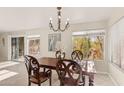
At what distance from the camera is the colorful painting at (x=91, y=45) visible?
4965 mm

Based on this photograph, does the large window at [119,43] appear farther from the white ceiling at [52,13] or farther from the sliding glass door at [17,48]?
the sliding glass door at [17,48]

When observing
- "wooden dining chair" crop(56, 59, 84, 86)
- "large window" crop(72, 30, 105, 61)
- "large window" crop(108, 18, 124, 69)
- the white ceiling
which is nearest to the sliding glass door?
the white ceiling

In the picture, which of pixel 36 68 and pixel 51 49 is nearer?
pixel 36 68

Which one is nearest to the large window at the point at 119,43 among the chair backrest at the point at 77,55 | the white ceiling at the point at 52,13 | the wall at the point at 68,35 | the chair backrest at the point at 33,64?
the white ceiling at the point at 52,13

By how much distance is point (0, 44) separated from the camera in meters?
8.84

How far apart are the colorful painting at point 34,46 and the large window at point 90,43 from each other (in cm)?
240

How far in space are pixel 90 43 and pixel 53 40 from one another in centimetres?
187

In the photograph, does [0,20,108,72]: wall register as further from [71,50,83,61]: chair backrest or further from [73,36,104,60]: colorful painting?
[71,50,83,61]: chair backrest

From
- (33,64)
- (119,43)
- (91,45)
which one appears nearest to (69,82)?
(33,64)

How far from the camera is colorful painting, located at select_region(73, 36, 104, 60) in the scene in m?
4.96
